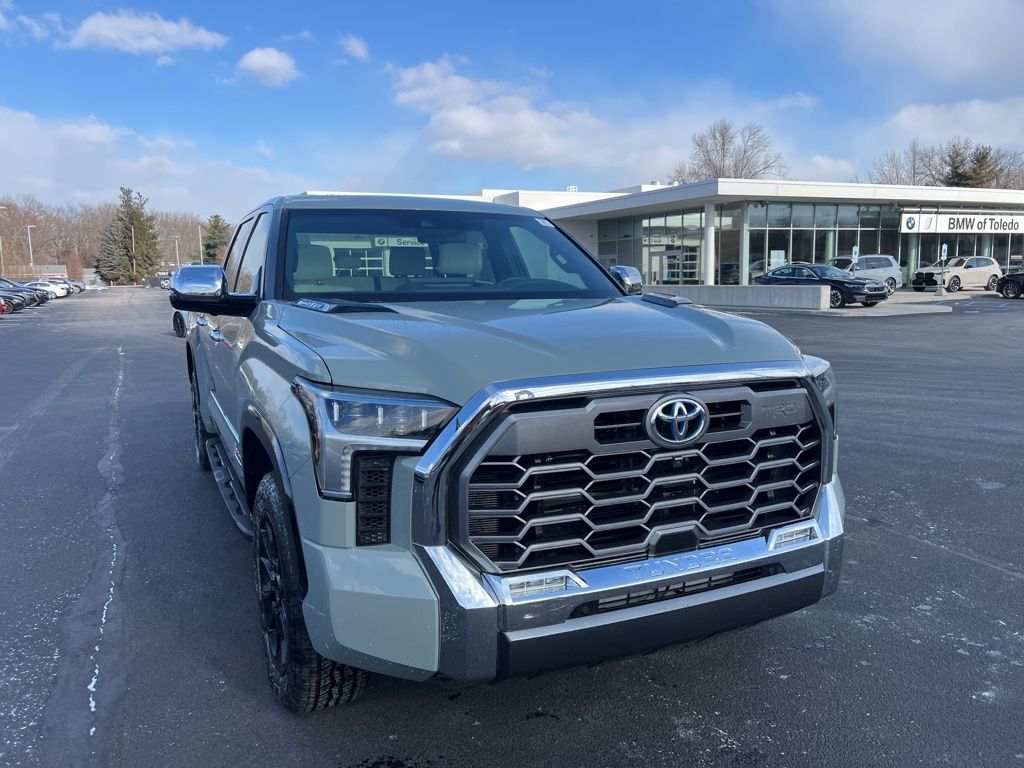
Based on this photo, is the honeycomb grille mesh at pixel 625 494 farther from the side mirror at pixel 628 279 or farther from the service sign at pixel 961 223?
the service sign at pixel 961 223

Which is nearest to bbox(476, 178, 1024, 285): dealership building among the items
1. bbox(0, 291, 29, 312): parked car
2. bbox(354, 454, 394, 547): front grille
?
bbox(0, 291, 29, 312): parked car

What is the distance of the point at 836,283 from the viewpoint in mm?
27766

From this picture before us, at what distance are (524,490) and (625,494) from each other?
1.06 feet

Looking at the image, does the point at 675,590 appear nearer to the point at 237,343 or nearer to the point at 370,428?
the point at 370,428

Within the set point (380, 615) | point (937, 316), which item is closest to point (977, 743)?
point (380, 615)

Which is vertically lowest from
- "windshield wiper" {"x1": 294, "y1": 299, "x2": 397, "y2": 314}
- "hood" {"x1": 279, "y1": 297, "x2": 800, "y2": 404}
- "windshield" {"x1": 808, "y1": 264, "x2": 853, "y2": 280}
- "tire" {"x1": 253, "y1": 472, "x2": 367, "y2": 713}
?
"tire" {"x1": 253, "y1": 472, "x2": 367, "y2": 713}

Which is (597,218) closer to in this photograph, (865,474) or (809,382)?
(865,474)

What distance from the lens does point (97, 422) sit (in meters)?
8.38

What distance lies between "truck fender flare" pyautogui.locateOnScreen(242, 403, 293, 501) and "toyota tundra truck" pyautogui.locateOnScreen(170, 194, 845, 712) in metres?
0.01

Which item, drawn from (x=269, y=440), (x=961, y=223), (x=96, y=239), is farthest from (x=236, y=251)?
(x=96, y=239)

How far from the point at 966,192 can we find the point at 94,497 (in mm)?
42910

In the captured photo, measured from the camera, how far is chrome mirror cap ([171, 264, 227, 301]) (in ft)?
11.6

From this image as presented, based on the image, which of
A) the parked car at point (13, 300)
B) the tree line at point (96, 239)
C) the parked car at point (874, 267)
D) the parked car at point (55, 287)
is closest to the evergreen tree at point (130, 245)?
the tree line at point (96, 239)

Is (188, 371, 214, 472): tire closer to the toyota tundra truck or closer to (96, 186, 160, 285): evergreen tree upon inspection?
the toyota tundra truck
